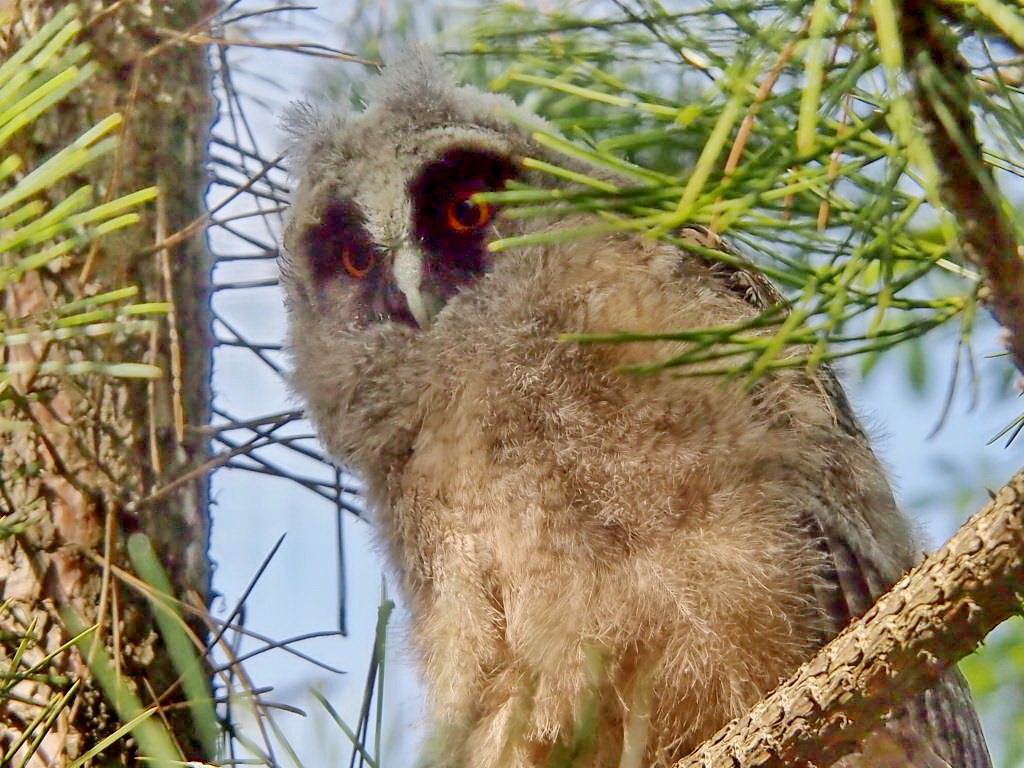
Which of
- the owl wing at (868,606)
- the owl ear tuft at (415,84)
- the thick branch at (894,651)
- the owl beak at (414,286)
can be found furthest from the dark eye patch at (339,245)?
the thick branch at (894,651)

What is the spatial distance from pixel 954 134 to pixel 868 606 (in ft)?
4.49

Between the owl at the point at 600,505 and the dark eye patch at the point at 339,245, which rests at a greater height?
the dark eye patch at the point at 339,245

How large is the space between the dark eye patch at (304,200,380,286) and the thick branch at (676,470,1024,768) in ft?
4.91

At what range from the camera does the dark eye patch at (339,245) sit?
9.05ft

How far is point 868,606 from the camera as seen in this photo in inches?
88.0

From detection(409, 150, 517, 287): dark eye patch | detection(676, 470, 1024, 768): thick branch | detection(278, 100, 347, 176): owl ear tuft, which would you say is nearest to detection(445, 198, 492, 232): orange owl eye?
detection(409, 150, 517, 287): dark eye patch

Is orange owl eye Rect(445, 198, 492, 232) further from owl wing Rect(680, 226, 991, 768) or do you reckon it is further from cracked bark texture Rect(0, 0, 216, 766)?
cracked bark texture Rect(0, 0, 216, 766)

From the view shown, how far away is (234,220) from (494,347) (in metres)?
1.04

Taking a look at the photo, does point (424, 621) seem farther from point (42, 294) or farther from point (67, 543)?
point (42, 294)

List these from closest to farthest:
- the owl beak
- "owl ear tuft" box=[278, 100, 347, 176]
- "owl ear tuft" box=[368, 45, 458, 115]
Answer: the owl beak, "owl ear tuft" box=[368, 45, 458, 115], "owl ear tuft" box=[278, 100, 347, 176]

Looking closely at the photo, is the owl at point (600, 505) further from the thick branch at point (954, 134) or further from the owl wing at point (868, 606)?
the thick branch at point (954, 134)

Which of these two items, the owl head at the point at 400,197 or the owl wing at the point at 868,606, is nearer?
the owl wing at the point at 868,606

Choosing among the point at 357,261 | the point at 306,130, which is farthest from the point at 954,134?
the point at 306,130

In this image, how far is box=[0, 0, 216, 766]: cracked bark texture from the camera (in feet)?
7.11
